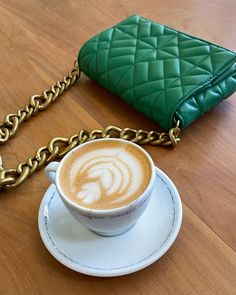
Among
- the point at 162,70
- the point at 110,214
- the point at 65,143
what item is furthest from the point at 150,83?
the point at 110,214

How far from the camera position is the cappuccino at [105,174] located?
0.41m

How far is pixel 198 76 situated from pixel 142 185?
0.22 m

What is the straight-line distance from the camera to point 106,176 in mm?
432

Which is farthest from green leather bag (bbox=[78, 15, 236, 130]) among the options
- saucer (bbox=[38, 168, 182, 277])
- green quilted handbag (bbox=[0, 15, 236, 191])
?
saucer (bbox=[38, 168, 182, 277])

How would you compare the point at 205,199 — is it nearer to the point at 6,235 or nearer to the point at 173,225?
the point at 173,225

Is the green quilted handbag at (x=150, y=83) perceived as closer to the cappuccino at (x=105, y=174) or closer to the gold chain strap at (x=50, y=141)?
the gold chain strap at (x=50, y=141)

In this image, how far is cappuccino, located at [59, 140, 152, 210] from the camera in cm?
41

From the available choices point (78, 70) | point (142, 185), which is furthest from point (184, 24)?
point (142, 185)

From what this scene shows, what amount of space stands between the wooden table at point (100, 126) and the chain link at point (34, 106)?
0.01m

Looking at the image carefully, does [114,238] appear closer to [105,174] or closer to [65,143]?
[105,174]

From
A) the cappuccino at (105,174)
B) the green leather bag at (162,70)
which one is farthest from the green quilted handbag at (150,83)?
the cappuccino at (105,174)

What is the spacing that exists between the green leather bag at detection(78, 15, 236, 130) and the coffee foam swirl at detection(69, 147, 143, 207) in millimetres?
133

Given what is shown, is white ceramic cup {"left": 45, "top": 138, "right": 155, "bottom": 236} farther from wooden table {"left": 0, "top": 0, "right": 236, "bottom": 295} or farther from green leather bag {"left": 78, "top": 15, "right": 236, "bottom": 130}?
green leather bag {"left": 78, "top": 15, "right": 236, "bottom": 130}

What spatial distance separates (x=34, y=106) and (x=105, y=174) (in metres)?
0.24
